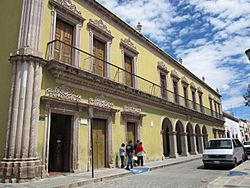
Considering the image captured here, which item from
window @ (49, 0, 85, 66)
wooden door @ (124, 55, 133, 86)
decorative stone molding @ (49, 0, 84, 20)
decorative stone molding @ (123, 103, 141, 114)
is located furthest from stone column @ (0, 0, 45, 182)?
wooden door @ (124, 55, 133, 86)

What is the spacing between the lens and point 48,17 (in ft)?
32.7

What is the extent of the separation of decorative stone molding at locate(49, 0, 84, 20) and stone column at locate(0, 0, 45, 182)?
1.22m

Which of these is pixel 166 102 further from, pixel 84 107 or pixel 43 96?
pixel 43 96

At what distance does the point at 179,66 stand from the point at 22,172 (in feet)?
58.0

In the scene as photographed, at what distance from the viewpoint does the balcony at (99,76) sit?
9.70 m

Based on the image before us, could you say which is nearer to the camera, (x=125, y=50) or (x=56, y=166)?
(x=56, y=166)

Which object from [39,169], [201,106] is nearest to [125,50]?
[39,169]

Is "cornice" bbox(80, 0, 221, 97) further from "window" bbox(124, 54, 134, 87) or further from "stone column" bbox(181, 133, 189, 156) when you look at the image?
"stone column" bbox(181, 133, 189, 156)

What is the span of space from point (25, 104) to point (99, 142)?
4523 mm

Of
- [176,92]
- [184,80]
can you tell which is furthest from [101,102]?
[184,80]

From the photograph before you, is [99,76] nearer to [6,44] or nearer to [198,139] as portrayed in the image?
[6,44]

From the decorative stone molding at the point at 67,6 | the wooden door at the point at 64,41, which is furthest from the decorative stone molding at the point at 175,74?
the wooden door at the point at 64,41

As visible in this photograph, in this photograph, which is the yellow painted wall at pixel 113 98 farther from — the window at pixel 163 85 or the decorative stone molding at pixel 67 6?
the window at pixel 163 85

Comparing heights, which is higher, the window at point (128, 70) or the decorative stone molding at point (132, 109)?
the window at point (128, 70)
